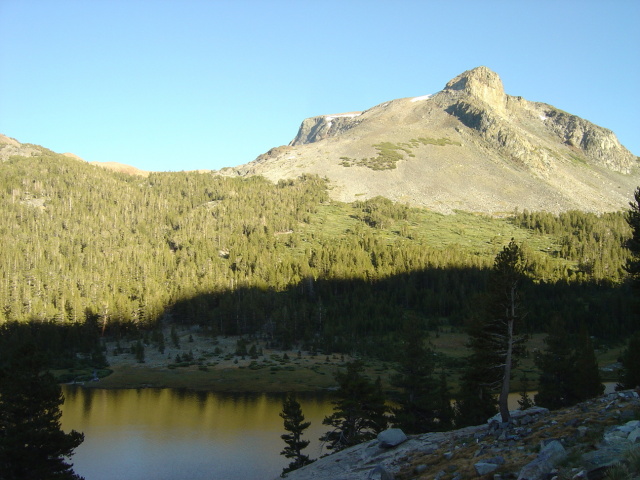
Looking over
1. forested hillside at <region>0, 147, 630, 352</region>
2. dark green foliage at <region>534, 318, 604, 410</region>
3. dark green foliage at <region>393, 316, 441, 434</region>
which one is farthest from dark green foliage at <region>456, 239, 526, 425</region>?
forested hillside at <region>0, 147, 630, 352</region>

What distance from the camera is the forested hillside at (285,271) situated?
116750mm

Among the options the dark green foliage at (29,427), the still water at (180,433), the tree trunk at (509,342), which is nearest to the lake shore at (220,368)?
the still water at (180,433)

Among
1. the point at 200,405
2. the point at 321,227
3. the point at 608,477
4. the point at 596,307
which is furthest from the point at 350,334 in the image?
the point at 608,477

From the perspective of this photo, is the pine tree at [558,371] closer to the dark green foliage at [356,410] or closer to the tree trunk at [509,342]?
the dark green foliage at [356,410]

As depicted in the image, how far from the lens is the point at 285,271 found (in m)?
146

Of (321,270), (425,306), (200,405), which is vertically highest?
(321,270)

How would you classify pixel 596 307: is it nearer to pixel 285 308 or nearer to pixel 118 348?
pixel 285 308

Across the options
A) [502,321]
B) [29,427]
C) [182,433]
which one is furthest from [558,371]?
[29,427]

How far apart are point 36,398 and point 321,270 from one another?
119m

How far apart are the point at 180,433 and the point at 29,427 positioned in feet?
90.3

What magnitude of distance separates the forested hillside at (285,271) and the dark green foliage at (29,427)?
7136cm

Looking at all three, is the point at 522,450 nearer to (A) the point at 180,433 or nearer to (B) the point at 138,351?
(A) the point at 180,433

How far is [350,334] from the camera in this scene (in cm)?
11100

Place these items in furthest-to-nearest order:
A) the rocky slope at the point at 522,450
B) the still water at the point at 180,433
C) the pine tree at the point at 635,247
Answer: the still water at the point at 180,433
the pine tree at the point at 635,247
the rocky slope at the point at 522,450
